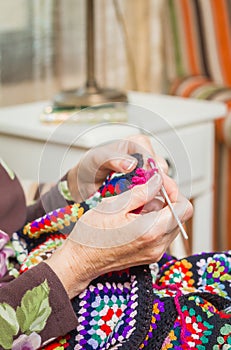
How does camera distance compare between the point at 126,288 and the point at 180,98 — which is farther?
the point at 180,98

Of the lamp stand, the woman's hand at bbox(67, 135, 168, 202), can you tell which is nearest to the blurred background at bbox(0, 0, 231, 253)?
the lamp stand

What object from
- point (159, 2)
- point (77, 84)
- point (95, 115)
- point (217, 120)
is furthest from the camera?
point (159, 2)

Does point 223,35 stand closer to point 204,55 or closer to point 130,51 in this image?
point 204,55

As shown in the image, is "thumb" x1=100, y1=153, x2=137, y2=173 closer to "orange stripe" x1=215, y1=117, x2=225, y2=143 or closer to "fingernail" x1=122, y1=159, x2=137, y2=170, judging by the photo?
"fingernail" x1=122, y1=159, x2=137, y2=170

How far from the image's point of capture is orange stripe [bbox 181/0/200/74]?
2.15 meters

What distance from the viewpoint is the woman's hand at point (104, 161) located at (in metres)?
0.92

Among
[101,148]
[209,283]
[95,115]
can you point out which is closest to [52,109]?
[95,115]

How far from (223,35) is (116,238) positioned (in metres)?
1.47

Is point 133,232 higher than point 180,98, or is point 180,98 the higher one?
point 133,232

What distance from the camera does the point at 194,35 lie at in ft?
7.11

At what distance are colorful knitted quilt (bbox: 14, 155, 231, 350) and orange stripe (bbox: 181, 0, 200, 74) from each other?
1342 millimetres

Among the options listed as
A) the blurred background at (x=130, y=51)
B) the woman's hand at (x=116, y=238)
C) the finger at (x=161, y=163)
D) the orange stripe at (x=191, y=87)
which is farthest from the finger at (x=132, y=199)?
the orange stripe at (x=191, y=87)

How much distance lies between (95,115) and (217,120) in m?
0.44

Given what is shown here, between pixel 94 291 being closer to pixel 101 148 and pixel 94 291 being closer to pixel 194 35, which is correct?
pixel 101 148
